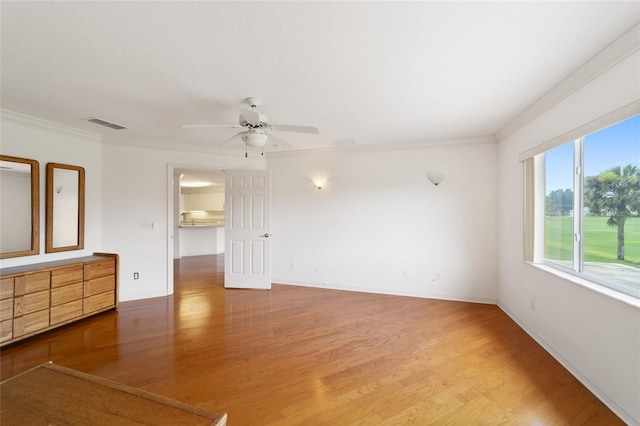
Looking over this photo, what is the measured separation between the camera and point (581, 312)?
7.27 ft

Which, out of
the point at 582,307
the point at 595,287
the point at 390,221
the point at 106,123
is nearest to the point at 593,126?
the point at 595,287

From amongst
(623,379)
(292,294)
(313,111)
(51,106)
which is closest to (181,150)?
(51,106)

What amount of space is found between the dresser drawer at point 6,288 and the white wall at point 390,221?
11.1 feet

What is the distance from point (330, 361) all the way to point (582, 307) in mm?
2202

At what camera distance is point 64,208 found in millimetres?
3574

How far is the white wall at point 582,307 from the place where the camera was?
1770 millimetres

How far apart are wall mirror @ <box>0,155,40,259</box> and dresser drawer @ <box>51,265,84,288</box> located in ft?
1.55

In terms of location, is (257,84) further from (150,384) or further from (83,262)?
(83,262)

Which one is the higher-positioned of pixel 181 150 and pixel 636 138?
pixel 181 150

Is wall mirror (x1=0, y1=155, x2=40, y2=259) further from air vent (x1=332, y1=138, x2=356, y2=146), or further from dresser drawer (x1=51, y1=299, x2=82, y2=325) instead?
air vent (x1=332, y1=138, x2=356, y2=146)

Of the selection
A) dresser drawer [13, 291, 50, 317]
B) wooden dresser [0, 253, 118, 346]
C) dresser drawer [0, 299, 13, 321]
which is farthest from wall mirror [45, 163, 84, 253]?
dresser drawer [0, 299, 13, 321]

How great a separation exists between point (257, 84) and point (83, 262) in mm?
3234

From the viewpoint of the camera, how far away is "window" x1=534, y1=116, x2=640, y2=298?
6.32 ft

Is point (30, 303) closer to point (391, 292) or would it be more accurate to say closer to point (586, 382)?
point (391, 292)
